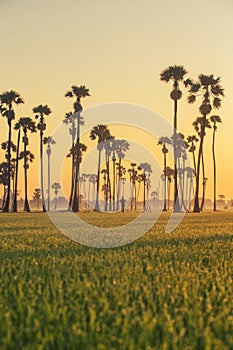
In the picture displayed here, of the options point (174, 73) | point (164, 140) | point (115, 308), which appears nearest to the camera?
point (115, 308)

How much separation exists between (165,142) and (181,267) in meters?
118

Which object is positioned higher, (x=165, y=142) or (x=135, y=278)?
(x=165, y=142)

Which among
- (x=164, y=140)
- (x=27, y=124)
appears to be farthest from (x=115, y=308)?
(x=164, y=140)

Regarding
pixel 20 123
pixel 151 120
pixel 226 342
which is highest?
pixel 20 123

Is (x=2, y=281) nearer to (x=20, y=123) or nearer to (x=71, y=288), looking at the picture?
(x=71, y=288)

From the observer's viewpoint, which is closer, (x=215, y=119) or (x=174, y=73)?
(x=174, y=73)

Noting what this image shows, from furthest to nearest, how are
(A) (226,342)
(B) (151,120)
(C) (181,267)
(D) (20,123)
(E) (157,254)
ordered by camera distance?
(D) (20,123) < (B) (151,120) < (E) (157,254) < (C) (181,267) < (A) (226,342)

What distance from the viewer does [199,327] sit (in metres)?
6.78

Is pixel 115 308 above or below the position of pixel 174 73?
below

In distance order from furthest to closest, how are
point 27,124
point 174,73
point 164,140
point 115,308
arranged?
1. point 164,140
2. point 27,124
3. point 174,73
4. point 115,308

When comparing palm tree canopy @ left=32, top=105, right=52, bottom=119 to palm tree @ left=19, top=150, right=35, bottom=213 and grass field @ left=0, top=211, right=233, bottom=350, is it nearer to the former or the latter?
palm tree @ left=19, top=150, right=35, bottom=213

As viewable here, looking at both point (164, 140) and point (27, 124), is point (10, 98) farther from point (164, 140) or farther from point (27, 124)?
point (164, 140)

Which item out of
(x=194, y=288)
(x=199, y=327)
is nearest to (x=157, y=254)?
(x=194, y=288)

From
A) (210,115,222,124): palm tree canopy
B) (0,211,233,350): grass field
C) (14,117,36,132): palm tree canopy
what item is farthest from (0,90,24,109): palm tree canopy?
(0,211,233,350): grass field
